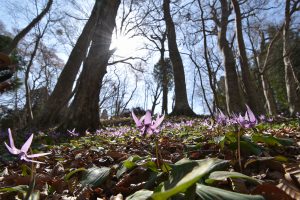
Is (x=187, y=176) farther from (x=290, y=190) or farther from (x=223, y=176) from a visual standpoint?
(x=290, y=190)

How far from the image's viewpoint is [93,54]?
8484 millimetres

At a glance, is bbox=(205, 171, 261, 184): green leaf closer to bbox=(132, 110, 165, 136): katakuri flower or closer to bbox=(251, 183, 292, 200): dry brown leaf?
bbox=(251, 183, 292, 200): dry brown leaf

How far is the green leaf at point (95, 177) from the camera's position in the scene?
1.57m

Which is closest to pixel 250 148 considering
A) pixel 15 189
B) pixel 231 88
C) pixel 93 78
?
pixel 15 189

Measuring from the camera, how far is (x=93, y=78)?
8133 millimetres

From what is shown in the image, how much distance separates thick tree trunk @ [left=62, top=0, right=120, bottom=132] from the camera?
25.3ft

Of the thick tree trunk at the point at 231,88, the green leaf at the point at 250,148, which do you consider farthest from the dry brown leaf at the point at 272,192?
the thick tree trunk at the point at 231,88

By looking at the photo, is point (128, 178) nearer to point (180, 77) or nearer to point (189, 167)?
point (189, 167)

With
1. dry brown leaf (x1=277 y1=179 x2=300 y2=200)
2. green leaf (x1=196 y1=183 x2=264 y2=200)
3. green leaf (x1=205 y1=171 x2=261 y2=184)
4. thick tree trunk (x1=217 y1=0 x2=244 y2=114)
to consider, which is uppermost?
thick tree trunk (x1=217 y1=0 x2=244 y2=114)

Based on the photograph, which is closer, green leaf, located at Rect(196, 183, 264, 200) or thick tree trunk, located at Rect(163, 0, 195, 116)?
green leaf, located at Rect(196, 183, 264, 200)

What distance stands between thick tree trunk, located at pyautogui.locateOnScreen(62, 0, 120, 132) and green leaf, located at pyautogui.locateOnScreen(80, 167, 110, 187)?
6.03m

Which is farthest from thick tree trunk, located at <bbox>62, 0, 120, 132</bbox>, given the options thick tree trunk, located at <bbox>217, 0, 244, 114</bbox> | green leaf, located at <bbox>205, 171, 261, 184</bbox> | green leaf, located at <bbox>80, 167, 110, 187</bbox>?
green leaf, located at <bbox>205, 171, 261, 184</bbox>

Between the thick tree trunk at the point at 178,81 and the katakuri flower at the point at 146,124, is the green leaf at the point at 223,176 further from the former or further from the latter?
the thick tree trunk at the point at 178,81

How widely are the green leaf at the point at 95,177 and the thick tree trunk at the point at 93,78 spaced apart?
6027 mm
